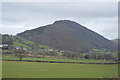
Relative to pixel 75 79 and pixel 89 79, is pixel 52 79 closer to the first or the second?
pixel 75 79

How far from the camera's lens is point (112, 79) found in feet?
74.1

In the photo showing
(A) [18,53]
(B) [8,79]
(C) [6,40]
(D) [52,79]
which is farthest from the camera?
(C) [6,40]

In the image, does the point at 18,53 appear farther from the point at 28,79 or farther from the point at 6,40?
the point at 6,40

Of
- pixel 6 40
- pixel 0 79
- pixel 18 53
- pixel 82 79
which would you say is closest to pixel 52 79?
pixel 82 79

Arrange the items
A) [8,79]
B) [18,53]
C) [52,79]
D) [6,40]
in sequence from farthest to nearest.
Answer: [6,40]
[18,53]
[52,79]
[8,79]

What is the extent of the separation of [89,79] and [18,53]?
54351 mm

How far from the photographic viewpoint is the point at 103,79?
78.0ft

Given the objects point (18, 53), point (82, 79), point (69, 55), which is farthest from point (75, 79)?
point (69, 55)

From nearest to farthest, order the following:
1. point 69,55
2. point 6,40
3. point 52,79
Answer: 1. point 52,79
2. point 69,55
3. point 6,40

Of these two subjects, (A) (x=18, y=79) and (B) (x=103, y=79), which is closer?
(A) (x=18, y=79)

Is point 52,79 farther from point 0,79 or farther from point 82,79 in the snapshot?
point 0,79

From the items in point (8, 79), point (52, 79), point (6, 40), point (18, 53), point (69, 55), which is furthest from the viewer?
point (6, 40)

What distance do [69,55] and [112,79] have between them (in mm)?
Answer: 69658

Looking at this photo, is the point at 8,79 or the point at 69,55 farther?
the point at 69,55
